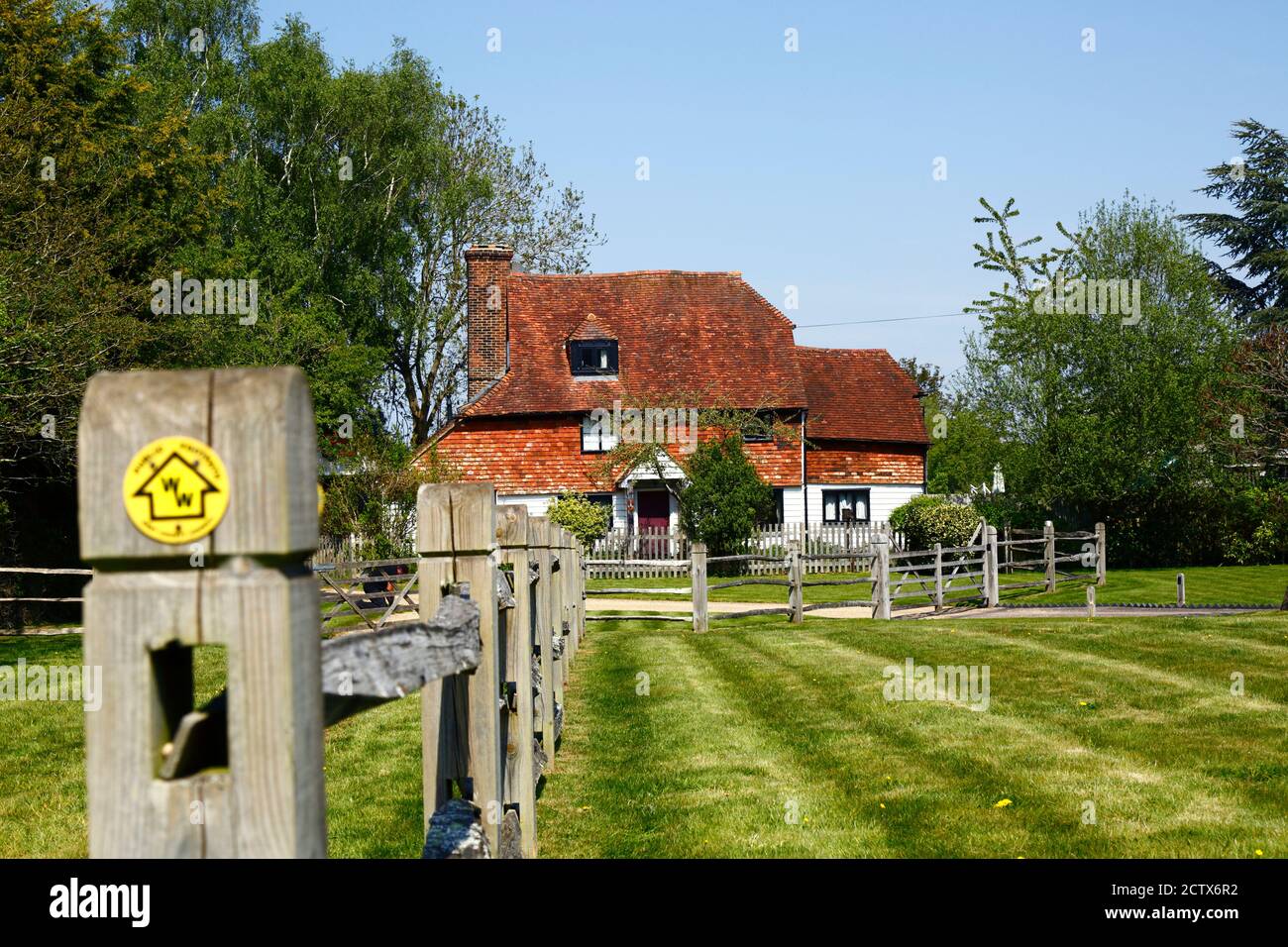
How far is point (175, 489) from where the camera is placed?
6.02 ft

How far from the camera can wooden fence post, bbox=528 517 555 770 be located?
8.59 metres

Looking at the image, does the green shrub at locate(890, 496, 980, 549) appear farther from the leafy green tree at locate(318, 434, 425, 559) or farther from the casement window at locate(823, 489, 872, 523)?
the leafy green tree at locate(318, 434, 425, 559)

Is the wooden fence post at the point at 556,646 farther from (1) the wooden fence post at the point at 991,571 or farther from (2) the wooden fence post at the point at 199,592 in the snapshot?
(1) the wooden fence post at the point at 991,571

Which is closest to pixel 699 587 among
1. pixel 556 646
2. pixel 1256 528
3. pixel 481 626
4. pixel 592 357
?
pixel 556 646

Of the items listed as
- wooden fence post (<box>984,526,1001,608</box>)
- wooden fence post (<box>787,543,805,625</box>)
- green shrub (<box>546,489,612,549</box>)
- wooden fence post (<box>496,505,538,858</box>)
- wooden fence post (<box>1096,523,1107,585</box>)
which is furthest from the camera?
green shrub (<box>546,489,612,549</box>)

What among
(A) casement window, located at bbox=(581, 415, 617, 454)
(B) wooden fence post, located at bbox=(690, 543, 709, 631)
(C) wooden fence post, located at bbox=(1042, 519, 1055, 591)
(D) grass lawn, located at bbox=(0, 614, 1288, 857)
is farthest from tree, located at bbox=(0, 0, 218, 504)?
(C) wooden fence post, located at bbox=(1042, 519, 1055, 591)

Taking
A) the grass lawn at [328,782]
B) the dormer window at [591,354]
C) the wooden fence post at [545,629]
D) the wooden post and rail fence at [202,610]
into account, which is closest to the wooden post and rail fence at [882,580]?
the grass lawn at [328,782]

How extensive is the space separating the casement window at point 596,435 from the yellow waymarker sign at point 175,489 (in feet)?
133

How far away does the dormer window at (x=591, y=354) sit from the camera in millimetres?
43281

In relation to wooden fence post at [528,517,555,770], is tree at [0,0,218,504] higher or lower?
higher

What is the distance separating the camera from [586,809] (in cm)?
742

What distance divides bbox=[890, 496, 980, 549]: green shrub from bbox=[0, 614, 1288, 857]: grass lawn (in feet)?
68.3

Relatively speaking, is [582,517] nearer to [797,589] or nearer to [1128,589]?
[797,589]
